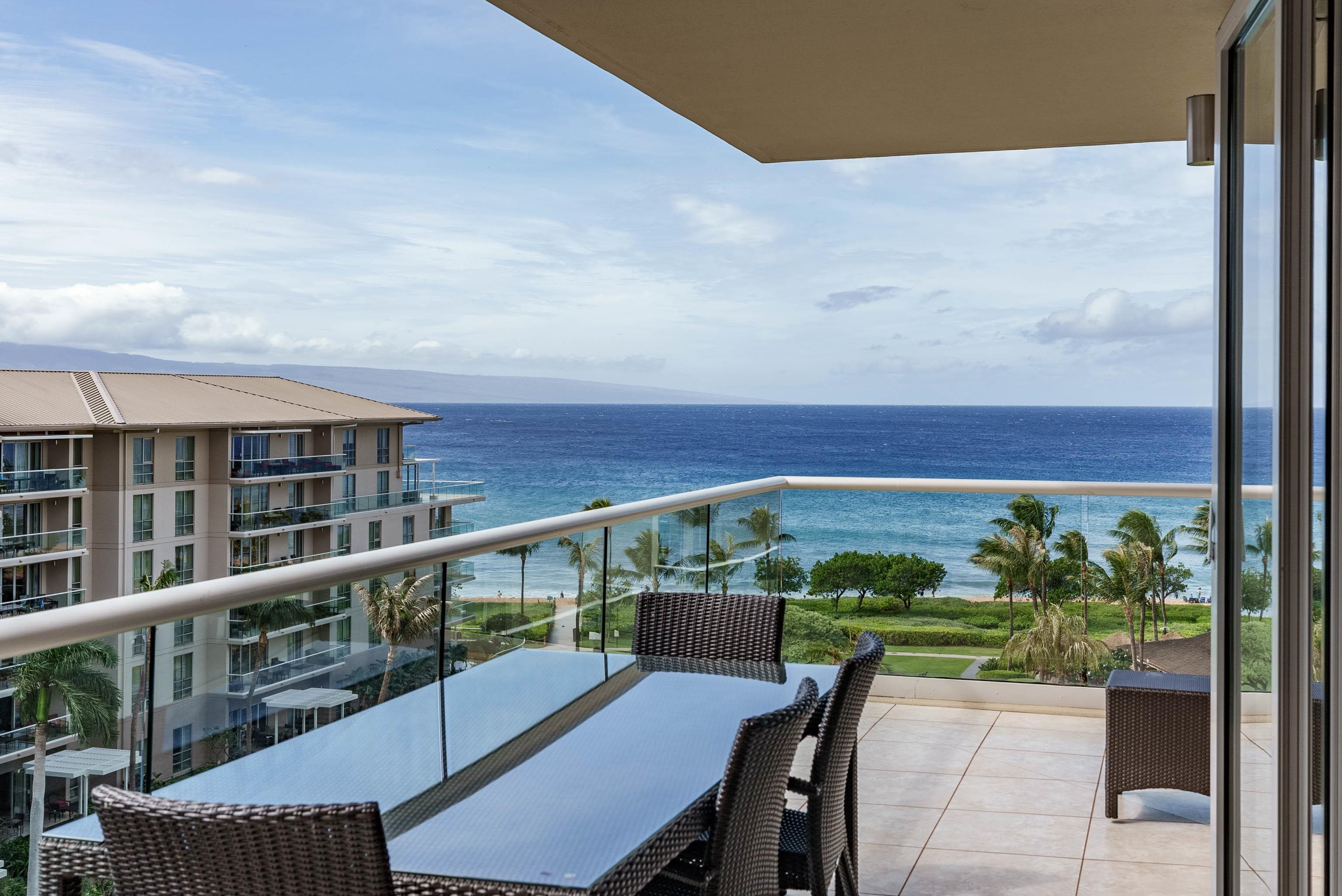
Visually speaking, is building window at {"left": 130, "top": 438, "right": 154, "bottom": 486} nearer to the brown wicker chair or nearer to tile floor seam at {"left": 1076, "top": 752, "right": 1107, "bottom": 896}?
tile floor seam at {"left": 1076, "top": 752, "right": 1107, "bottom": 896}

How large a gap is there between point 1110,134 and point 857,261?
117 ft

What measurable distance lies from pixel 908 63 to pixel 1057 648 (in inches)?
140

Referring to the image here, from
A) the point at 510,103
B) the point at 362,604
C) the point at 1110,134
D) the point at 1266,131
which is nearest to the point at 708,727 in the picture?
the point at 362,604

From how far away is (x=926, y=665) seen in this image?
235 inches

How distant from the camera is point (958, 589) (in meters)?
5.90

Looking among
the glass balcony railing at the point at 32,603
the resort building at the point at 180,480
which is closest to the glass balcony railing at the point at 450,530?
the resort building at the point at 180,480

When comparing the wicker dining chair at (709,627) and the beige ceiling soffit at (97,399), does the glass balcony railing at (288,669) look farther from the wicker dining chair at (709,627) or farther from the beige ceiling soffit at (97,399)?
the beige ceiling soffit at (97,399)

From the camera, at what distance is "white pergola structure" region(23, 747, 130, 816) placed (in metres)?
1.90

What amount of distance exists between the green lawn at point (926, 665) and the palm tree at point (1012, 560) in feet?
1.02

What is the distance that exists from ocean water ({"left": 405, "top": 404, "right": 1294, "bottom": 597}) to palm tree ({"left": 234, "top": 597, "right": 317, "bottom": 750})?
33.6 m

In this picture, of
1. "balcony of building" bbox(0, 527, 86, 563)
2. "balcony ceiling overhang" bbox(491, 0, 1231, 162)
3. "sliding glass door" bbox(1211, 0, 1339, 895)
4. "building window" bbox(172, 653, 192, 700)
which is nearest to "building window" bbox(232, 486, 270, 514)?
"balcony of building" bbox(0, 527, 86, 563)

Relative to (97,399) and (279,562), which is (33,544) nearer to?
(97,399)

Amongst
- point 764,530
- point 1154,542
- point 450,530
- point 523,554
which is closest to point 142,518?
point 450,530

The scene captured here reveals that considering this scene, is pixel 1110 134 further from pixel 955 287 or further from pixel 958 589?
pixel 955 287
